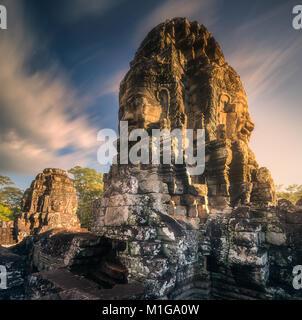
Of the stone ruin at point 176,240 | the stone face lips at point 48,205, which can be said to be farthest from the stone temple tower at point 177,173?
the stone face lips at point 48,205

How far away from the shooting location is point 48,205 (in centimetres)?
1256

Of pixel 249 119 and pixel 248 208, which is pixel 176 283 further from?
pixel 249 119

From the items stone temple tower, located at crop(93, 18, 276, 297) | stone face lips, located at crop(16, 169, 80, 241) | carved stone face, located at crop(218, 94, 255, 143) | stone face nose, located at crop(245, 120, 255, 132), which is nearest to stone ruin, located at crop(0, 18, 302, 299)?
stone temple tower, located at crop(93, 18, 276, 297)

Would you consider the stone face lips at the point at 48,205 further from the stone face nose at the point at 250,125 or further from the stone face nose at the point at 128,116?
the stone face nose at the point at 250,125

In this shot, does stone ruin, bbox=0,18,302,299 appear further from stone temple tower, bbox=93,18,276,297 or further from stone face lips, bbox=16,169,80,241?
stone face lips, bbox=16,169,80,241

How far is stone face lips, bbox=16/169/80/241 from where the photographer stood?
12.2 m

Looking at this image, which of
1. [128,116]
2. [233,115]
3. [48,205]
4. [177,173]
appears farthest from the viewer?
[48,205]

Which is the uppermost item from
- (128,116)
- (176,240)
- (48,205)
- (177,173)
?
(128,116)

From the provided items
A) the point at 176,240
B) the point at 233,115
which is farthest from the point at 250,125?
the point at 176,240

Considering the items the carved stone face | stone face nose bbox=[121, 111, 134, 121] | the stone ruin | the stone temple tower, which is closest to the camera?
the stone ruin

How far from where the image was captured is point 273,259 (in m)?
3.16

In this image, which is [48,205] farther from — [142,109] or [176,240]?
[176,240]
